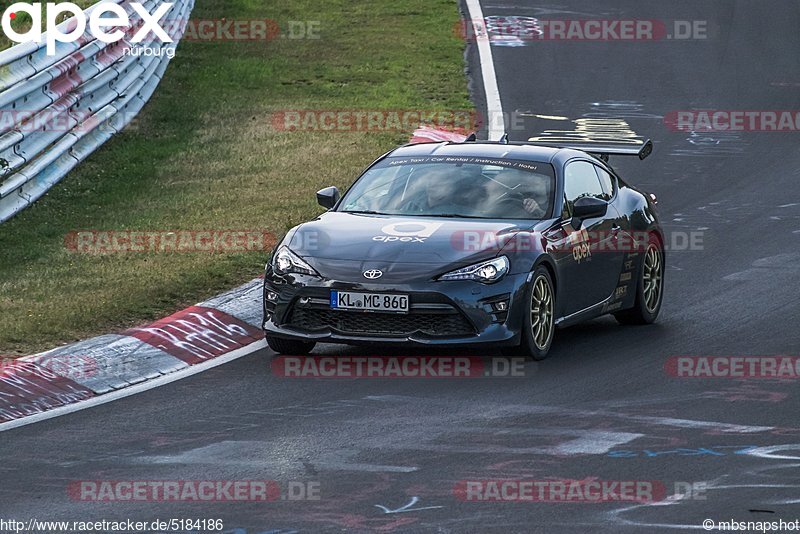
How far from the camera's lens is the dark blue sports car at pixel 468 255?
1061 centimetres

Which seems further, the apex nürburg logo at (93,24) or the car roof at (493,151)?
the apex nürburg logo at (93,24)

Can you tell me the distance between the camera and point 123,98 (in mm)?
19078

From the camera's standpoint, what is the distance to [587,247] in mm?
11859

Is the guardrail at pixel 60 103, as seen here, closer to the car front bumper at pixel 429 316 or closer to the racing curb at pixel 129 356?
the racing curb at pixel 129 356

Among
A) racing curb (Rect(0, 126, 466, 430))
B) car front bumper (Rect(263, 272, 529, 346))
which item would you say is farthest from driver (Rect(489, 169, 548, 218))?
racing curb (Rect(0, 126, 466, 430))

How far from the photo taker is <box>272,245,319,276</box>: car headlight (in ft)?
35.6

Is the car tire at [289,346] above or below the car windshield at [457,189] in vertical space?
below

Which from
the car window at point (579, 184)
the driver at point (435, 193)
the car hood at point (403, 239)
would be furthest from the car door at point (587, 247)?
the driver at point (435, 193)

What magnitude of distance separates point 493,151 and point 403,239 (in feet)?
5.40

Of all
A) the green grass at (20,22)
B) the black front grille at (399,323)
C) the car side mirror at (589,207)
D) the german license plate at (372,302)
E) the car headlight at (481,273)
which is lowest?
the black front grille at (399,323)

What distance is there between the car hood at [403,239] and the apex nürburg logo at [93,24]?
5249 mm

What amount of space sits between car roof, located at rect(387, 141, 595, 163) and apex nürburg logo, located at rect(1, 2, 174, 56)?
4.61 metres

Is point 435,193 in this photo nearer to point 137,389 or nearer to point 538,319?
point 538,319

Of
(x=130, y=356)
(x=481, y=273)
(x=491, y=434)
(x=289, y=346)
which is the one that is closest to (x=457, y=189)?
(x=481, y=273)
